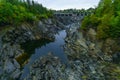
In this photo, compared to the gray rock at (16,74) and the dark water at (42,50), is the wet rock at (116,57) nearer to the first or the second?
the dark water at (42,50)

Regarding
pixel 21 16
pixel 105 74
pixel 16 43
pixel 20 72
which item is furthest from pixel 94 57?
pixel 21 16

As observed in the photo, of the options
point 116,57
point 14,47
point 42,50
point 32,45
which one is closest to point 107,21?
point 116,57

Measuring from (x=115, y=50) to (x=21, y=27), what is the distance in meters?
45.3

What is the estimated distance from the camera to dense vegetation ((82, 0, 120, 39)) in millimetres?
83956

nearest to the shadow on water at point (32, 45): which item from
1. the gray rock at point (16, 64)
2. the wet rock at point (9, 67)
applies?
the gray rock at point (16, 64)

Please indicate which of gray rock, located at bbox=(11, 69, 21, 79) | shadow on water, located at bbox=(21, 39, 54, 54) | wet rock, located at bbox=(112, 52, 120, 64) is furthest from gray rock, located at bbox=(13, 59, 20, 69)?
wet rock, located at bbox=(112, 52, 120, 64)

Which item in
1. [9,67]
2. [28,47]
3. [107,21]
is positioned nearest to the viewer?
[9,67]

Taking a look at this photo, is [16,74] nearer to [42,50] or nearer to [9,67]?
[9,67]

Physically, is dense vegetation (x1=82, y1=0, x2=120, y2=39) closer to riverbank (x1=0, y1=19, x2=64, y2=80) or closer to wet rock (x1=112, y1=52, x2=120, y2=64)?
wet rock (x1=112, y1=52, x2=120, y2=64)

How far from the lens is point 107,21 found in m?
86.1

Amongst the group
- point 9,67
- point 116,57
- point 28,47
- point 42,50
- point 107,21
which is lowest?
point 42,50

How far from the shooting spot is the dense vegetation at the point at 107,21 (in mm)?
83956

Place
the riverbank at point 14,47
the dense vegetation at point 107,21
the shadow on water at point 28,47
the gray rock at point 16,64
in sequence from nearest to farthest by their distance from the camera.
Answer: the riverbank at point 14,47
the gray rock at point 16,64
the shadow on water at point 28,47
the dense vegetation at point 107,21

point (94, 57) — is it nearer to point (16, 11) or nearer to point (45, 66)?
point (45, 66)
